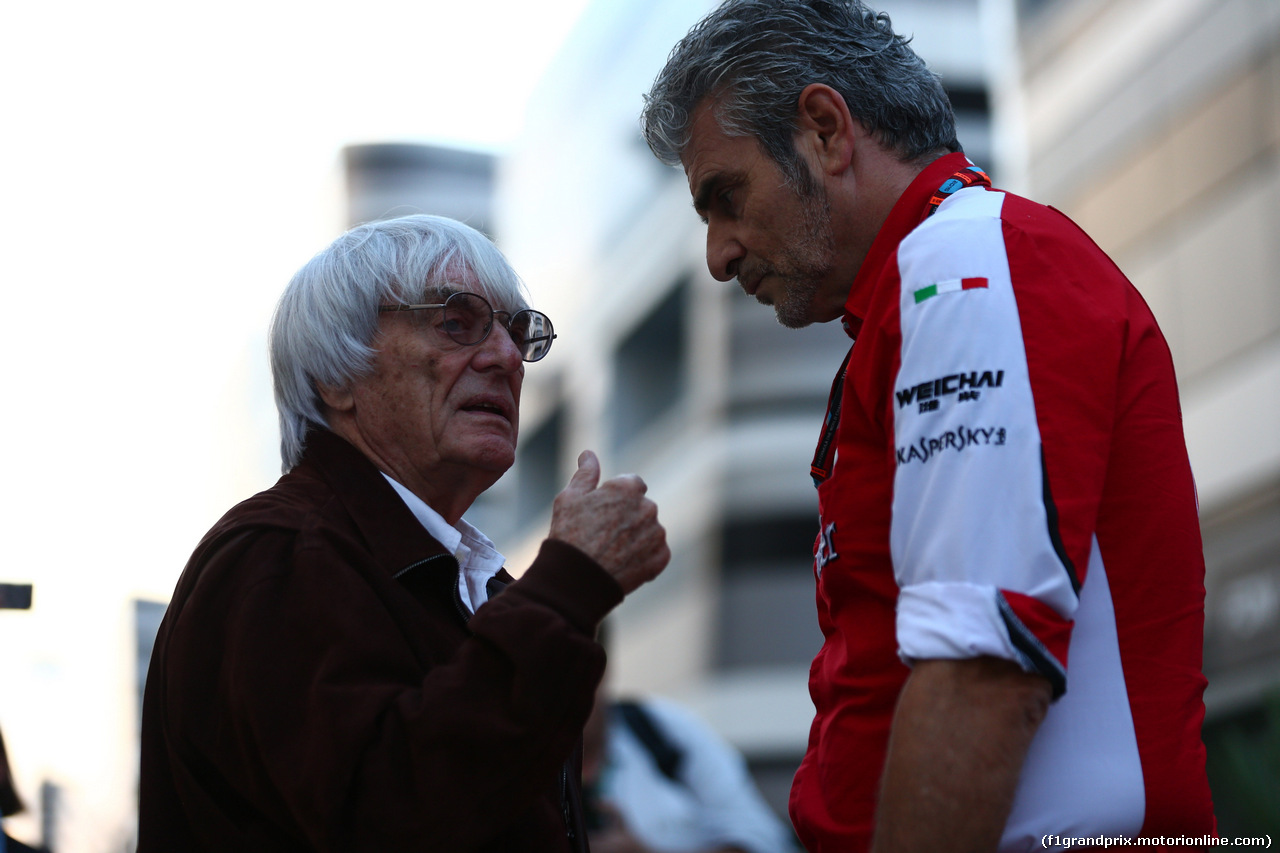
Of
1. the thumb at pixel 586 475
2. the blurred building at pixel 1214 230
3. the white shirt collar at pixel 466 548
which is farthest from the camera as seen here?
the blurred building at pixel 1214 230

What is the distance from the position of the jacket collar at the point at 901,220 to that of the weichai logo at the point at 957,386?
1.40 feet

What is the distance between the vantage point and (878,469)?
6.26 ft

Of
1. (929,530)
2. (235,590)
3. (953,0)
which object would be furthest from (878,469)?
(953,0)

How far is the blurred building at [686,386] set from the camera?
15.8 metres

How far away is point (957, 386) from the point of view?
1.69m

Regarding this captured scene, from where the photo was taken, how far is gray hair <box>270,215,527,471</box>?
103 inches

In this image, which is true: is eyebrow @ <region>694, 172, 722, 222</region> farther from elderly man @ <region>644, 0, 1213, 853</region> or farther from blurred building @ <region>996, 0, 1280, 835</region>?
blurred building @ <region>996, 0, 1280, 835</region>

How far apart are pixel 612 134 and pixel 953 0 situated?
5047 mm

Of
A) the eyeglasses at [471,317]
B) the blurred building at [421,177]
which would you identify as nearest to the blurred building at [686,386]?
the blurred building at [421,177]

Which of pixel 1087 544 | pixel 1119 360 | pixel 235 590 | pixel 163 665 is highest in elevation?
pixel 1119 360

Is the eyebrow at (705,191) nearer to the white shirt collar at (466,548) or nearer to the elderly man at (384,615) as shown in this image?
the elderly man at (384,615)

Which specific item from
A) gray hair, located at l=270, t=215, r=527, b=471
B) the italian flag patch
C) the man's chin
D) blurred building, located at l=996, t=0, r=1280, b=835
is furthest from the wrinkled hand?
blurred building, located at l=996, t=0, r=1280, b=835

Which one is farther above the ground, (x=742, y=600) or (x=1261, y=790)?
(x=1261, y=790)

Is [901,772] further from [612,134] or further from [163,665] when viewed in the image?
[612,134]
